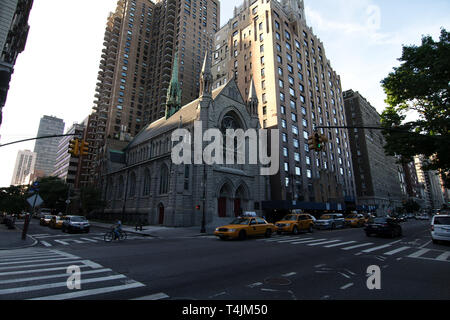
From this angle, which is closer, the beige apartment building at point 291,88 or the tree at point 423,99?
the tree at point 423,99

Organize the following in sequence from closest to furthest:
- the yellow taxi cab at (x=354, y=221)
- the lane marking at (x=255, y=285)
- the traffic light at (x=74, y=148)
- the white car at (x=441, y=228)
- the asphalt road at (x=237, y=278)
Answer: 1. the asphalt road at (x=237, y=278)
2. the lane marking at (x=255, y=285)
3. the traffic light at (x=74, y=148)
4. the white car at (x=441, y=228)
5. the yellow taxi cab at (x=354, y=221)

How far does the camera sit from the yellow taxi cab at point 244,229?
15750 millimetres

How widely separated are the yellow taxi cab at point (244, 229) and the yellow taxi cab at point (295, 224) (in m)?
1.78

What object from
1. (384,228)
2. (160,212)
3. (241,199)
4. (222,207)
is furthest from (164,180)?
(384,228)

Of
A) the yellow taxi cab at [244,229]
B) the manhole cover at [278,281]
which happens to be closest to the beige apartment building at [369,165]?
the yellow taxi cab at [244,229]

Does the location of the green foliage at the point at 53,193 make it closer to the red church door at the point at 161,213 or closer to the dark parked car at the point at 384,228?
the red church door at the point at 161,213

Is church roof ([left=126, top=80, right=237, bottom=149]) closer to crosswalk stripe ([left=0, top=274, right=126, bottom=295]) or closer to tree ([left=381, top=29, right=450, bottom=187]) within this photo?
tree ([left=381, top=29, right=450, bottom=187])

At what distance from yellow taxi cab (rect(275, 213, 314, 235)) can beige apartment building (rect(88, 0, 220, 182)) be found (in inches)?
2513

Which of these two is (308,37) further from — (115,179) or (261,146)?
(115,179)

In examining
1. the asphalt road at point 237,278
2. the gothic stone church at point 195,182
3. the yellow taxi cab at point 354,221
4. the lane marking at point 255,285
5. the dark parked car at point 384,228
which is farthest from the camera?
the gothic stone church at point 195,182

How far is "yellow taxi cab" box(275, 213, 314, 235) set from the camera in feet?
65.2

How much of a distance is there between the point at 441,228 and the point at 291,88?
4200 cm

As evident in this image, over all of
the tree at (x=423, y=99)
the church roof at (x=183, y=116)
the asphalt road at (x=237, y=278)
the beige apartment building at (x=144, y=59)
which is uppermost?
the beige apartment building at (x=144, y=59)

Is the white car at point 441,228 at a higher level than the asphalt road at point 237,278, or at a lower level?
higher
